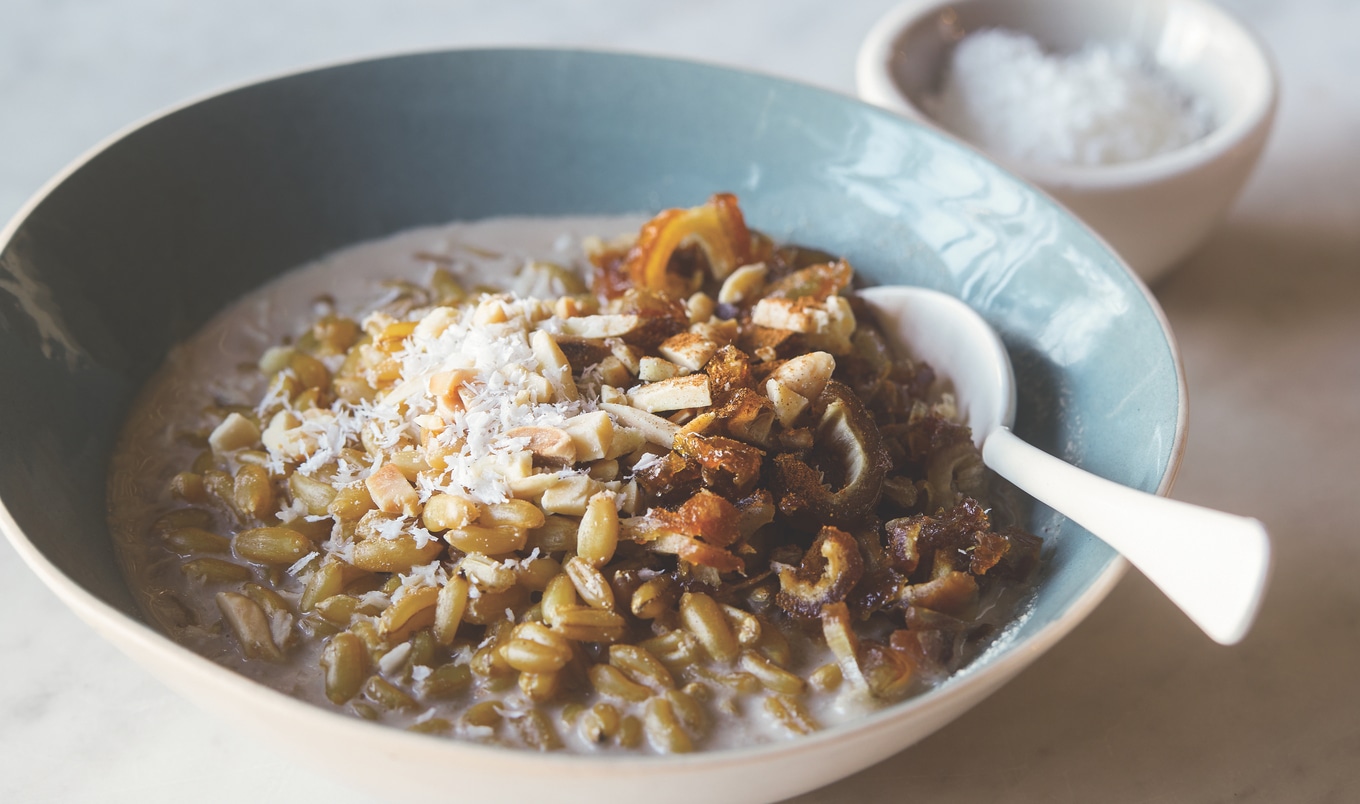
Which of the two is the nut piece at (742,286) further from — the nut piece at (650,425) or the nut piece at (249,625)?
the nut piece at (249,625)

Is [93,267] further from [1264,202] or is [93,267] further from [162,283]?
[1264,202]

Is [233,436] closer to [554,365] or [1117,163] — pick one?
[554,365]

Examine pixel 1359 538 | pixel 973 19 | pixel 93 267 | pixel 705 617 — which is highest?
pixel 93 267

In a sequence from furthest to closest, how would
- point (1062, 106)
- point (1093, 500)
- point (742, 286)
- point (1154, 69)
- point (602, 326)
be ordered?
point (1154, 69)
point (1062, 106)
point (742, 286)
point (602, 326)
point (1093, 500)

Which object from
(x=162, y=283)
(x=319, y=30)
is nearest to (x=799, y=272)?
(x=162, y=283)

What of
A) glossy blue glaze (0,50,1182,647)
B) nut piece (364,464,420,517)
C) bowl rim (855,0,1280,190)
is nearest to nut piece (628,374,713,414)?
nut piece (364,464,420,517)

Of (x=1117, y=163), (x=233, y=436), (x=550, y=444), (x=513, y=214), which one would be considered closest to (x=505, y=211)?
(x=513, y=214)

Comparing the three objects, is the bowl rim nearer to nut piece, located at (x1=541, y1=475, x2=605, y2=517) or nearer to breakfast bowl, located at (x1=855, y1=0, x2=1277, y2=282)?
breakfast bowl, located at (x1=855, y1=0, x2=1277, y2=282)
